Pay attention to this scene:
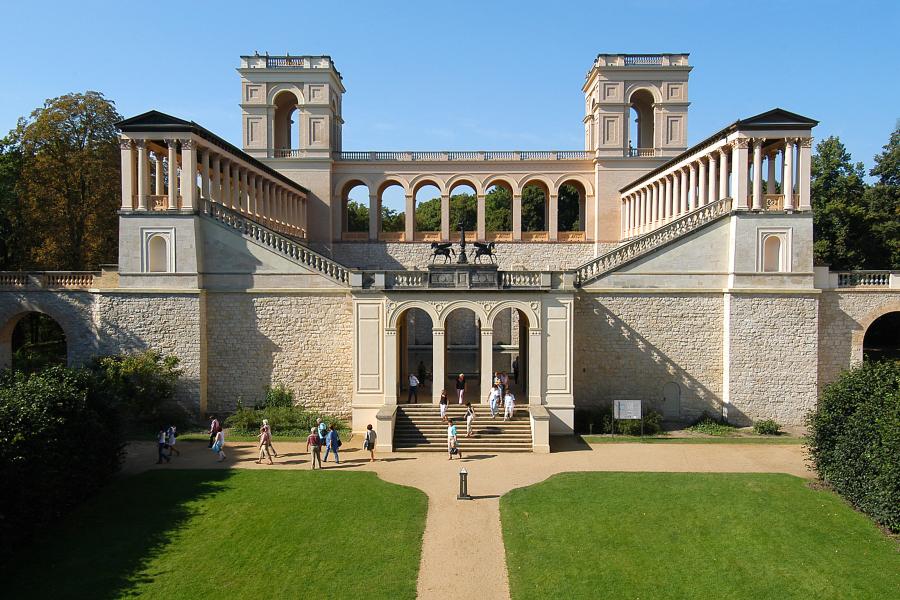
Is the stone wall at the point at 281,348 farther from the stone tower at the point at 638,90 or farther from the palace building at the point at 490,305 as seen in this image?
the stone tower at the point at 638,90

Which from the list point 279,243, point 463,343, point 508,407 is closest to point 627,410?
point 508,407

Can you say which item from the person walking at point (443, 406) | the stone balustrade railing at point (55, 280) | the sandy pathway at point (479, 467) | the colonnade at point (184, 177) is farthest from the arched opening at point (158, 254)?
the person walking at point (443, 406)

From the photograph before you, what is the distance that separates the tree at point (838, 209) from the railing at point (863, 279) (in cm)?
999

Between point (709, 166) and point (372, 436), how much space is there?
20415mm

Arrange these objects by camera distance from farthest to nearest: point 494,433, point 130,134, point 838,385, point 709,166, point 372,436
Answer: point 709,166, point 130,134, point 494,433, point 372,436, point 838,385

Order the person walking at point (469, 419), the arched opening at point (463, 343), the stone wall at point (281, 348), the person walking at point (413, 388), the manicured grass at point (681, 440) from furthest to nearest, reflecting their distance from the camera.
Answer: the arched opening at point (463, 343) < the stone wall at point (281, 348) < the person walking at point (413, 388) < the manicured grass at point (681, 440) < the person walking at point (469, 419)

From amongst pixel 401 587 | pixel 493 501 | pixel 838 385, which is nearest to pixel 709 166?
pixel 838 385

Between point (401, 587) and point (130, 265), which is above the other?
point (130, 265)

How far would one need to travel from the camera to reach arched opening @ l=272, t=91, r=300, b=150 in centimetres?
4484

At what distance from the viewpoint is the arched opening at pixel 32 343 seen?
28266mm

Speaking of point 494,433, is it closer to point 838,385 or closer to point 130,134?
point 838,385

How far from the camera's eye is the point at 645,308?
86.0 ft

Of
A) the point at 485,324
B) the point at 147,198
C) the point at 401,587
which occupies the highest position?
the point at 147,198

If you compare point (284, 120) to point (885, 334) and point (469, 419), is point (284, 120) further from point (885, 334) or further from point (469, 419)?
point (885, 334)
